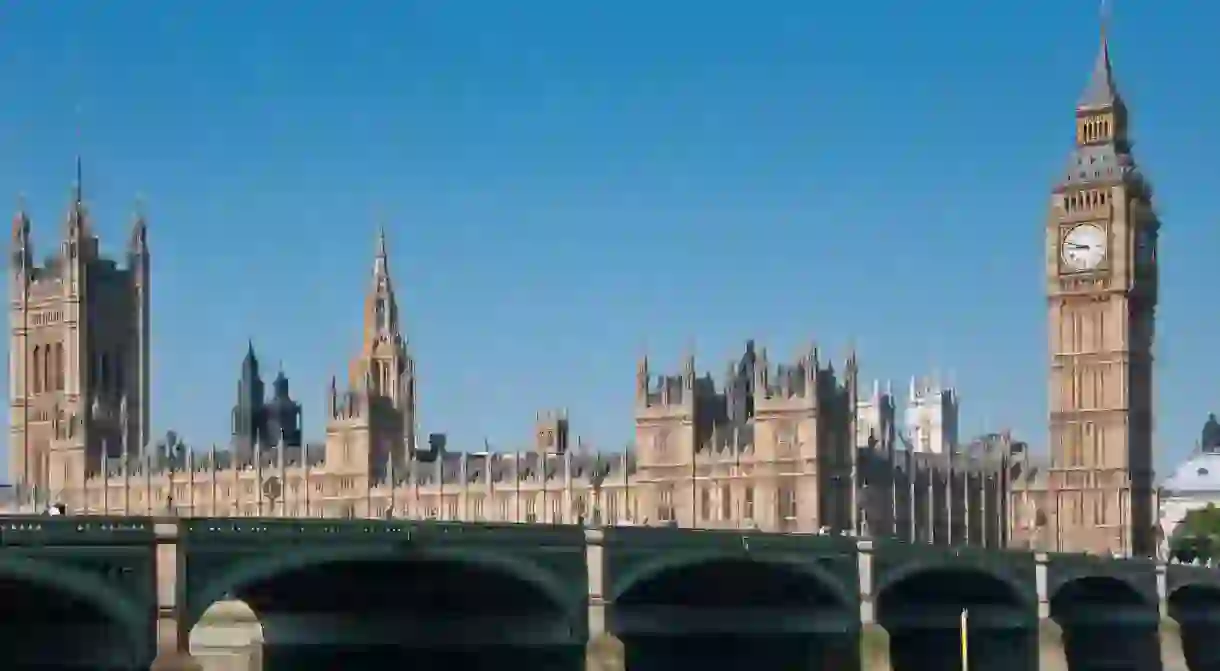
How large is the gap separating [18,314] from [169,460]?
73.5 feet

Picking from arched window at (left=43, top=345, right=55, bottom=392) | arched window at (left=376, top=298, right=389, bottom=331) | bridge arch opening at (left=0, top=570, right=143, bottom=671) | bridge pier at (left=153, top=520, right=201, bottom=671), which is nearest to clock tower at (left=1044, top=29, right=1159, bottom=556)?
arched window at (left=376, top=298, right=389, bottom=331)

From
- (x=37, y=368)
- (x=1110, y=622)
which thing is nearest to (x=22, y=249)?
(x=37, y=368)

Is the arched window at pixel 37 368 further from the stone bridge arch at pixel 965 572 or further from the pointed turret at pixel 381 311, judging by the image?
the stone bridge arch at pixel 965 572

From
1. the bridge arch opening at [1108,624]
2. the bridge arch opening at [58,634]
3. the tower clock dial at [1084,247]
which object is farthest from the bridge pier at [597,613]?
the tower clock dial at [1084,247]

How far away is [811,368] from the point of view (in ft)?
343

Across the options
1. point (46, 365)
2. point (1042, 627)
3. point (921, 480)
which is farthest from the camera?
point (46, 365)

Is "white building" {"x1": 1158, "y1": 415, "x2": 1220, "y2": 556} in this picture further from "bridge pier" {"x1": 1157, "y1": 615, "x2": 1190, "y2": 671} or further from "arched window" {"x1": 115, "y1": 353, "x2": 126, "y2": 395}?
"bridge pier" {"x1": 1157, "y1": 615, "x2": 1190, "y2": 671}

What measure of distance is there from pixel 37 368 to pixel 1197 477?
86049 millimetres

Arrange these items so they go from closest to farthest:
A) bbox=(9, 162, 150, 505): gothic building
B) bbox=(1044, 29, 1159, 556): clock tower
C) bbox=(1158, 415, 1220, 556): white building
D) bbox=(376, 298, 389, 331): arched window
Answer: bbox=(1044, 29, 1159, 556): clock tower < bbox=(376, 298, 389, 331): arched window < bbox=(9, 162, 150, 505): gothic building < bbox=(1158, 415, 1220, 556): white building

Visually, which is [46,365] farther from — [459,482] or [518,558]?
[518,558]

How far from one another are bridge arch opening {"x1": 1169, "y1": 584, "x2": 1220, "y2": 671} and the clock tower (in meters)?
16.6

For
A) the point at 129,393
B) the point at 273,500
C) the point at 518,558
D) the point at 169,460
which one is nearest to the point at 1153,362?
the point at 273,500

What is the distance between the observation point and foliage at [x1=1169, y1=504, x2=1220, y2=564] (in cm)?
13825

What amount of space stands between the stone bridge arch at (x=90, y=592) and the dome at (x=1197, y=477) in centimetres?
14973
